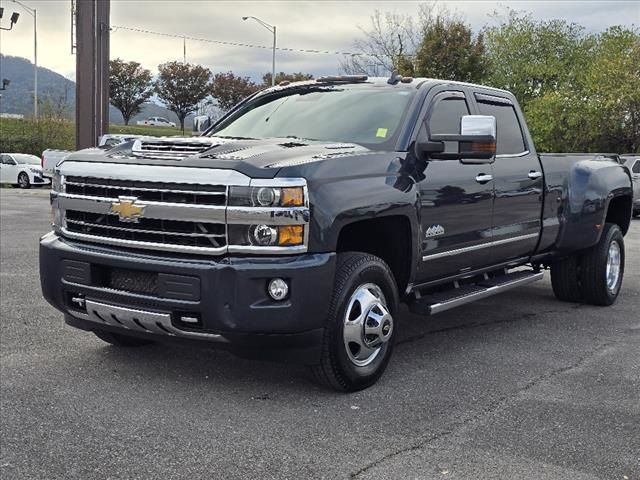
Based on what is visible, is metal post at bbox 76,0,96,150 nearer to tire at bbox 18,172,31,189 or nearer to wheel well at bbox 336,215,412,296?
tire at bbox 18,172,31,189

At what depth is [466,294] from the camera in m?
5.52

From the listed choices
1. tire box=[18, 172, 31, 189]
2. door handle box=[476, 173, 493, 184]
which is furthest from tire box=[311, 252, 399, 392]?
tire box=[18, 172, 31, 189]

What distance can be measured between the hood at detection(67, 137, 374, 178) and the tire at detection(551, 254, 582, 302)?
349 cm

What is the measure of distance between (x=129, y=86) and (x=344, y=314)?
62.2 metres

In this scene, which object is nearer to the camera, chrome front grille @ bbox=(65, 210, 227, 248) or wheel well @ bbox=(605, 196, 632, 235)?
chrome front grille @ bbox=(65, 210, 227, 248)

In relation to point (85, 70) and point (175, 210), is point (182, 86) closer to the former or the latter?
point (85, 70)

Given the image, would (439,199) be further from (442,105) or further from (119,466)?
(119,466)

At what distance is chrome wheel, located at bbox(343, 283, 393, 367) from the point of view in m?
4.42

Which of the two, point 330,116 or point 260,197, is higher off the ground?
point 330,116

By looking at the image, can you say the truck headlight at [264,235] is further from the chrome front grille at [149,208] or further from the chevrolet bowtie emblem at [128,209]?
the chevrolet bowtie emblem at [128,209]

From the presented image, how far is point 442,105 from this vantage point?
561cm

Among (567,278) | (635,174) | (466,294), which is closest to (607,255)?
(567,278)

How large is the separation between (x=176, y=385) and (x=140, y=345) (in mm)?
938

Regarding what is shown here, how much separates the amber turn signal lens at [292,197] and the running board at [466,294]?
1477 mm
